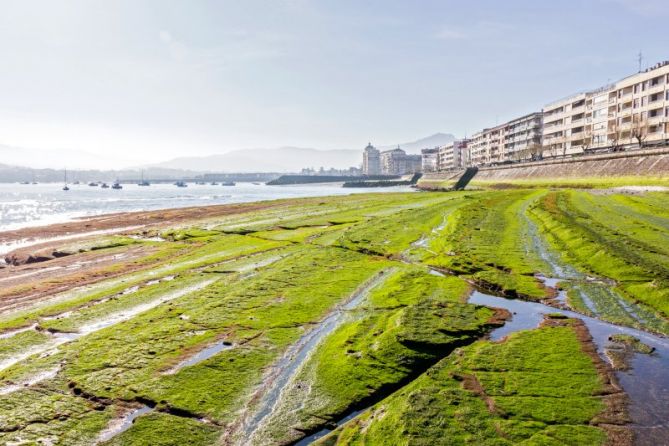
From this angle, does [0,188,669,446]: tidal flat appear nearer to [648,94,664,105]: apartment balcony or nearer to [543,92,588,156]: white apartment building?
[648,94,664,105]: apartment balcony

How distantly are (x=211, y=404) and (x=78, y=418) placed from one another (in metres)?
3.43

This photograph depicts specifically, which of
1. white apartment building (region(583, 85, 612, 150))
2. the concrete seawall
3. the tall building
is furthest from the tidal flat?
white apartment building (region(583, 85, 612, 150))

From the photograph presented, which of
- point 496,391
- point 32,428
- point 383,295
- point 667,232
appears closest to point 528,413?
point 496,391

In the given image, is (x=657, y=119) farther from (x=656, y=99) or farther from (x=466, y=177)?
(x=466, y=177)

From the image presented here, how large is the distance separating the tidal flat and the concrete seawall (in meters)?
44.6

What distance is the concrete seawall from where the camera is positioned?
224 feet

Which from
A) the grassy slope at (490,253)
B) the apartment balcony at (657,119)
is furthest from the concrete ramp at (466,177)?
the grassy slope at (490,253)

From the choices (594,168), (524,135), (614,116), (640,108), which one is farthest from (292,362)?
(524,135)

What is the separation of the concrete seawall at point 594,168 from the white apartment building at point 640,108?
992 centimetres

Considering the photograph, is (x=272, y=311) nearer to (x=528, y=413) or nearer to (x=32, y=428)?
(x=32, y=428)

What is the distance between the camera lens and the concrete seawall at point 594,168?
6838 cm

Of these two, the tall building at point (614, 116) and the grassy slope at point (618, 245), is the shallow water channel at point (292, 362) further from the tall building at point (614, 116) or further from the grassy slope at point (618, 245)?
the tall building at point (614, 116)

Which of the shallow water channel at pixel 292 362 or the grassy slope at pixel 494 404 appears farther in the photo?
the shallow water channel at pixel 292 362

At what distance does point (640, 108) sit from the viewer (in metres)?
101
